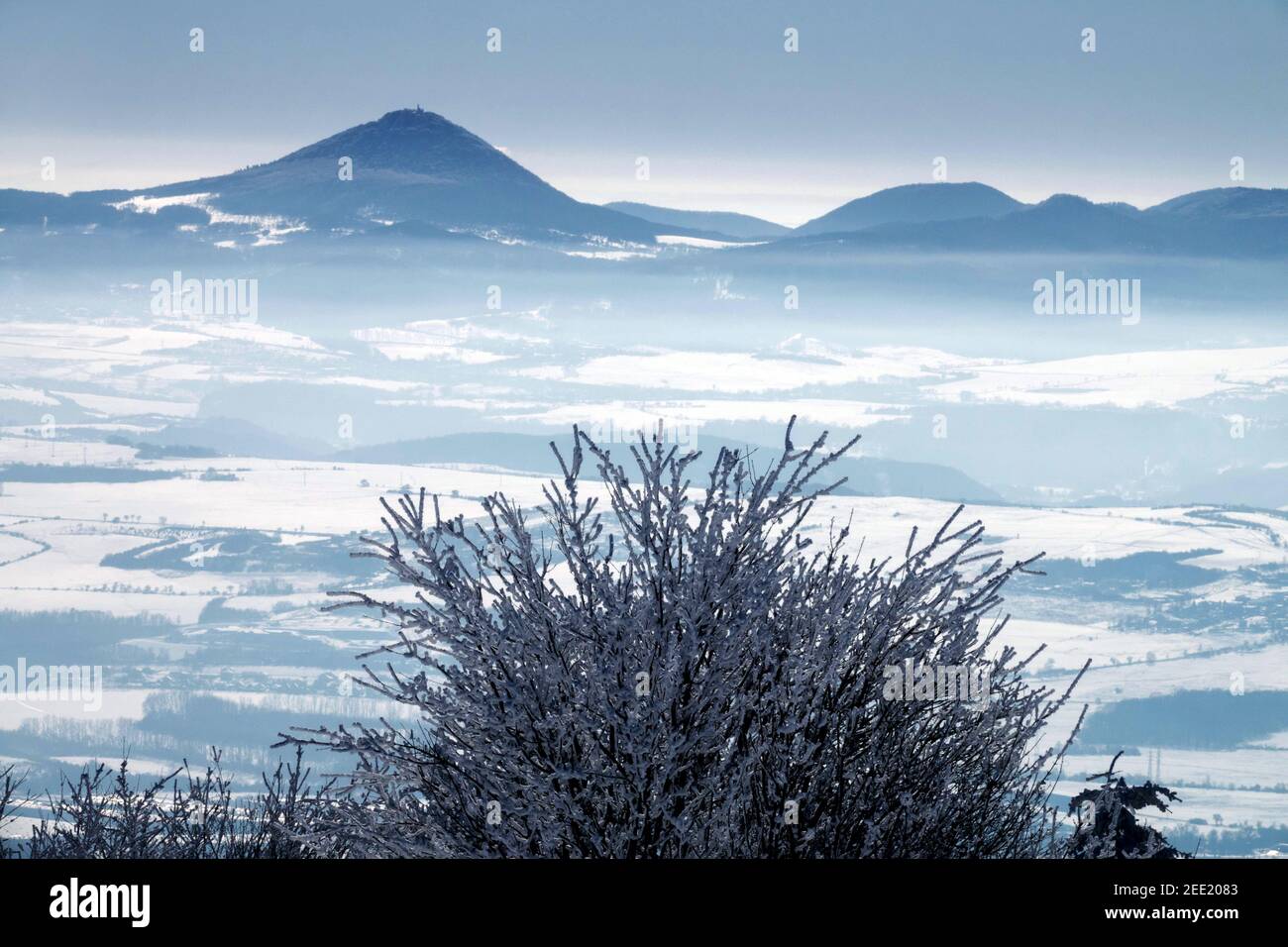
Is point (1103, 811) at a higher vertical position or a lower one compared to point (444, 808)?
lower

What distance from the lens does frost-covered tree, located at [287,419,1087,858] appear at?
7484 millimetres

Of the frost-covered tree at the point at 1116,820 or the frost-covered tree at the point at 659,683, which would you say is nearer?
the frost-covered tree at the point at 659,683

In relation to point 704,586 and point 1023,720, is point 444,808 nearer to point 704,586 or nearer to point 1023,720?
point 704,586

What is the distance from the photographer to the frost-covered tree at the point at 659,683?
7484 millimetres

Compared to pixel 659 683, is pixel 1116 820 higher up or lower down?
lower down

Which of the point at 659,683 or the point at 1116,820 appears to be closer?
the point at 659,683

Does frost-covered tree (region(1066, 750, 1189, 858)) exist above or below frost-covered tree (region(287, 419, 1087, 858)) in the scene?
below

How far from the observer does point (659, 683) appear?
7410 mm

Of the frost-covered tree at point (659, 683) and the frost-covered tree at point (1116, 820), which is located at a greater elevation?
the frost-covered tree at point (659, 683)

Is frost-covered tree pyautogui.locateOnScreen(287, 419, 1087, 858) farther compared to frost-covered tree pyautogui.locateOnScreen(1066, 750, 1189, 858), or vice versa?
frost-covered tree pyautogui.locateOnScreen(1066, 750, 1189, 858)
